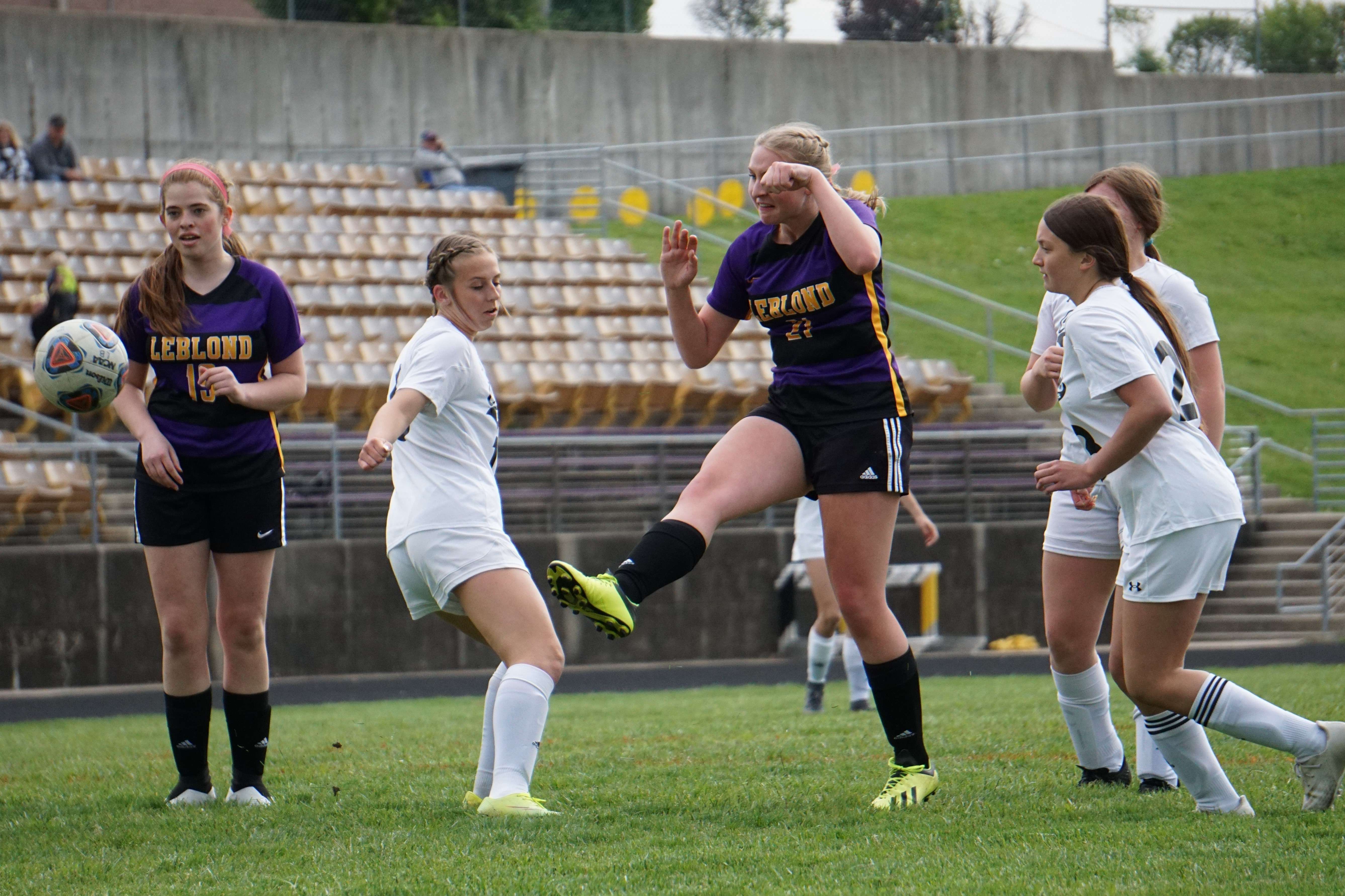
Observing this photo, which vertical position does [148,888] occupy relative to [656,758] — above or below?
above

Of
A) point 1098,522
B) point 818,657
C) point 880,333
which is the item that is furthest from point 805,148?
point 818,657

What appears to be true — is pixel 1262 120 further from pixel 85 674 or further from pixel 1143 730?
pixel 1143 730

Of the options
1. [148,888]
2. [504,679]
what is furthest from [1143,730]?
[148,888]

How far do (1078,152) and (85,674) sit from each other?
21920mm

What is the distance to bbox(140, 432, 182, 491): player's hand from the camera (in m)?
4.90

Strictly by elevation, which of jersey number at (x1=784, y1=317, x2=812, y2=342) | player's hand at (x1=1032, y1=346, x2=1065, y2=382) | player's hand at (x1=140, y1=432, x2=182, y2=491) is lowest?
player's hand at (x1=140, y1=432, x2=182, y2=491)

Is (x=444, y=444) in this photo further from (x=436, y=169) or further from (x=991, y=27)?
(x=991, y=27)

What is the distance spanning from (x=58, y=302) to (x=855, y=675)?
885cm

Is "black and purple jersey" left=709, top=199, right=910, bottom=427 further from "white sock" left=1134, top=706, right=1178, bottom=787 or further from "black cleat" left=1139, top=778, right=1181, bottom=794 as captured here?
"black cleat" left=1139, top=778, right=1181, bottom=794

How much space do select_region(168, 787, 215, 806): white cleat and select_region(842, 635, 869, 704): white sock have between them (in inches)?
182

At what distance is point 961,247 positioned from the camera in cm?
2581

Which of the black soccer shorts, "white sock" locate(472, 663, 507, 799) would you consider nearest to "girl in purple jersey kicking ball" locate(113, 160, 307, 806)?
the black soccer shorts

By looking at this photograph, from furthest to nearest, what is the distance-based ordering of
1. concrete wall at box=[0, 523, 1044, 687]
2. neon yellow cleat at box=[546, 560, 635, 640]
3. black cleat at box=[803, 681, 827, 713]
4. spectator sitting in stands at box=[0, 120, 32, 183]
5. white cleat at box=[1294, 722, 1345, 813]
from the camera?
spectator sitting in stands at box=[0, 120, 32, 183], concrete wall at box=[0, 523, 1044, 687], black cleat at box=[803, 681, 827, 713], white cleat at box=[1294, 722, 1345, 813], neon yellow cleat at box=[546, 560, 635, 640]

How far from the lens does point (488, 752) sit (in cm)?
495
